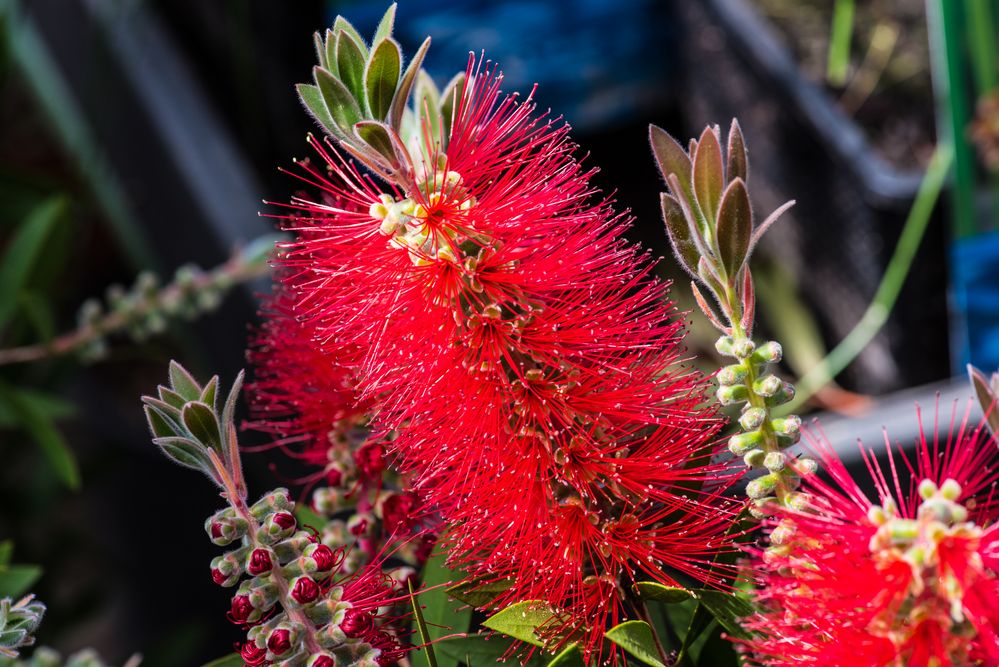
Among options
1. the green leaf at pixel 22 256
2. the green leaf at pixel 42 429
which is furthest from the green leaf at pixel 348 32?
the green leaf at pixel 22 256

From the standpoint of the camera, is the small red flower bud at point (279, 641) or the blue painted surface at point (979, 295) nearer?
the small red flower bud at point (279, 641)

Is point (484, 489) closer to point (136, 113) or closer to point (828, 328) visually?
point (136, 113)

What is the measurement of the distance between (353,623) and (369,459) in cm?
9

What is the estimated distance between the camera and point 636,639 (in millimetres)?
284

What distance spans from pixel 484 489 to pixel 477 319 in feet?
0.18

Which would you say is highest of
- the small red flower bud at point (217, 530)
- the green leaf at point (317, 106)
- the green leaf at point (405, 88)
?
the green leaf at point (317, 106)

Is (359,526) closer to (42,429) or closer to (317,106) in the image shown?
(317,106)

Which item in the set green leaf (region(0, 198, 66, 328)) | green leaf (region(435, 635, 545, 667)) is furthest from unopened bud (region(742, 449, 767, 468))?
green leaf (region(0, 198, 66, 328))

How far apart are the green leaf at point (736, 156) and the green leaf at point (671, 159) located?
0.01 metres

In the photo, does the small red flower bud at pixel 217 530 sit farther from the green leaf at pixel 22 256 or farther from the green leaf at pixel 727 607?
the green leaf at pixel 22 256

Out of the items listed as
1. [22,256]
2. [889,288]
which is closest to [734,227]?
[22,256]

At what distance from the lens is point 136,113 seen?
3.62 ft

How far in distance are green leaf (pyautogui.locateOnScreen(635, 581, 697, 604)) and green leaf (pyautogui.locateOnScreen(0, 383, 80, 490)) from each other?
16.8 inches

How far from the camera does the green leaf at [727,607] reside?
0.31 meters
